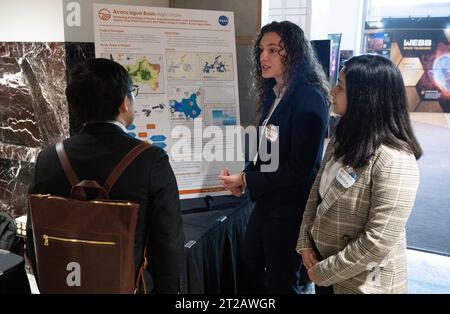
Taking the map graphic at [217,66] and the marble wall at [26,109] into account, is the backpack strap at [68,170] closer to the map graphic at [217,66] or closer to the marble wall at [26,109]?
the map graphic at [217,66]

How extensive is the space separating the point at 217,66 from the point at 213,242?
104 centimetres

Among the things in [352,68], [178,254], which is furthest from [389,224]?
[178,254]

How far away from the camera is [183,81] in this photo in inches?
83.3

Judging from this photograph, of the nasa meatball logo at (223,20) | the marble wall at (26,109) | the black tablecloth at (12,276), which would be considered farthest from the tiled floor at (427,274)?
the nasa meatball logo at (223,20)

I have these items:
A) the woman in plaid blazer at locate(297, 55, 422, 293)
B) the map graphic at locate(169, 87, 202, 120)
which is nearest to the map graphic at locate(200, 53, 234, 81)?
the map graphic at locate(169, 87, 202, 120)

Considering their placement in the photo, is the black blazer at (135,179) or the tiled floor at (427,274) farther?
the tiled floor at (427,274)

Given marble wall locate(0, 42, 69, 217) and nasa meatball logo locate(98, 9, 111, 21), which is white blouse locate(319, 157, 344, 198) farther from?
marble wall locate(0, 42, 69, 217)

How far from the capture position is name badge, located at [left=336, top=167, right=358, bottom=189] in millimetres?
1226

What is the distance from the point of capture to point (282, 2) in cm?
345

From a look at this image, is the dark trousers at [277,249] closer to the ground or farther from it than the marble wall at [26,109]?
closer to the ground

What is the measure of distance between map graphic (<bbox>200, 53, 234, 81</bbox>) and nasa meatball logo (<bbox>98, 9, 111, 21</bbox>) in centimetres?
56

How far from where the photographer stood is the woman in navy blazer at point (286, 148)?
5.03 feet

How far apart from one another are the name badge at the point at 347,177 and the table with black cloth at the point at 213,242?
795mm

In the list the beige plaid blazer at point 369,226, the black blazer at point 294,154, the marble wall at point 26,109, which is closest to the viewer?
the beige plaid blazer at point 369,226
